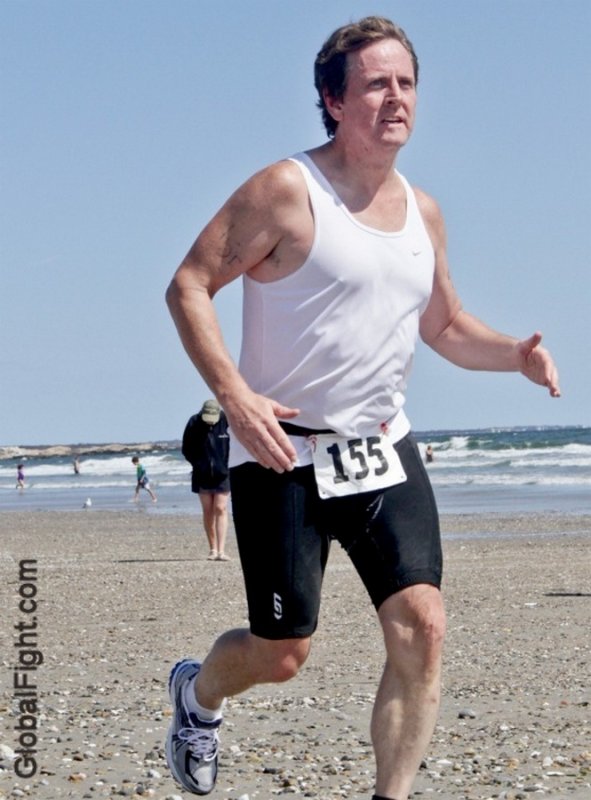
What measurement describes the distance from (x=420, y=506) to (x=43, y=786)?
195 centimetres

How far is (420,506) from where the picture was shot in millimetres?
4922

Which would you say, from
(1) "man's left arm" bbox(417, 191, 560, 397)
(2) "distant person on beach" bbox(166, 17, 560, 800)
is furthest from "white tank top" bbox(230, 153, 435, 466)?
(1) "man's left arm" bbox(417, 191, 560, 397)

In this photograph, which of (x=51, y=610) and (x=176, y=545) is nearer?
(x=51, y=610)

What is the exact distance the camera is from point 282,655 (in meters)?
4.97

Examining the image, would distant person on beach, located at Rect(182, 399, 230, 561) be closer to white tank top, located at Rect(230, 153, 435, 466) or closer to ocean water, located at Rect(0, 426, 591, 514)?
white tank top, located at Rect(230, 153, 435, 466)

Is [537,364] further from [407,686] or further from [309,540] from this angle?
[407,686]

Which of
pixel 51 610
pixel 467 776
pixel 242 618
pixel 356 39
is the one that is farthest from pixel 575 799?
pixel 51 610

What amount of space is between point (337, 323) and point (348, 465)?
1.49 feet

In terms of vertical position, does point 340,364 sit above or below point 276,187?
below

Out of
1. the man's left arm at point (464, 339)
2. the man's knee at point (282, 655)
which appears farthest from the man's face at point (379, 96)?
the man's knee at point (282, 655)

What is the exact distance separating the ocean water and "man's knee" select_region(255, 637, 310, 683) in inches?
918

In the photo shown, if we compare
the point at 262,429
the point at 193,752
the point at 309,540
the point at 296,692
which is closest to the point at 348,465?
the point at 309,540

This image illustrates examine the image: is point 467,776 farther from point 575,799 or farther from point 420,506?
point 420,506

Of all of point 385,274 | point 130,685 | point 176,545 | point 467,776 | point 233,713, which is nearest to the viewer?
point 385,274
